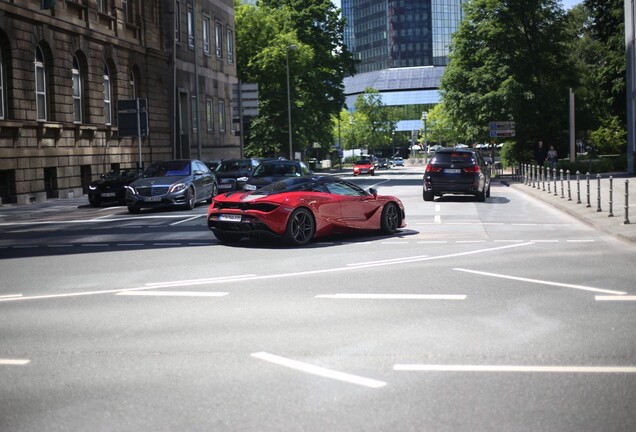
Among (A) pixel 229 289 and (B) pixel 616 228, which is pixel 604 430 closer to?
(A) pixel 229 289

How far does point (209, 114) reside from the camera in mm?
56219

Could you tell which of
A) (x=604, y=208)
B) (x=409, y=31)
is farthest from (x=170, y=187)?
(x=409, y=31)

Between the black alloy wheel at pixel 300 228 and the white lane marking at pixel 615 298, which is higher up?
the black alloy wheel at pixel 300 228

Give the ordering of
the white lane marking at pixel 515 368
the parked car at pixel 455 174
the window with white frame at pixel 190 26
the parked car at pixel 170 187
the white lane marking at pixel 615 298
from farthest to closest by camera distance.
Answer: the window with white frame at pixel 190 26 → the parked car at pixel 455 174 → the parked car at pixel 170 187 → the white lane marking at pixel 615 298 → the white lane marking at pixel 515 368

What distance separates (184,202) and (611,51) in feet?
144

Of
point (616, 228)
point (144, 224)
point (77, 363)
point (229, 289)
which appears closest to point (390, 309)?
point (229, 289)

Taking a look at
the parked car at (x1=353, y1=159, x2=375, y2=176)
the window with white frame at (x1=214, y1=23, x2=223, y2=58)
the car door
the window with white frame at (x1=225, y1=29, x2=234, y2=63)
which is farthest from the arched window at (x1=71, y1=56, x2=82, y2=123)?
the parked car at (x1=353, y1=159, x2=375, y2=176)

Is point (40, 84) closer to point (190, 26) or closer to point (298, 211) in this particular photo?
point (190, 26)

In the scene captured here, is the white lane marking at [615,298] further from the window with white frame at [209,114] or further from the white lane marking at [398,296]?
the window with white frame at [209,114]

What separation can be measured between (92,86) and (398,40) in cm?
13973

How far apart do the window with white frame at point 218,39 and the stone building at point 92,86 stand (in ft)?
2.77

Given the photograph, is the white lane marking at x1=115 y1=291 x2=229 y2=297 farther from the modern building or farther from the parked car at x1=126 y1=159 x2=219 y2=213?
the modern building

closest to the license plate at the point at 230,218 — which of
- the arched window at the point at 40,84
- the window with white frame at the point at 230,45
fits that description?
the arched window at the point at 40,84

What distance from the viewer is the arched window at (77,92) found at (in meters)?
37.2
